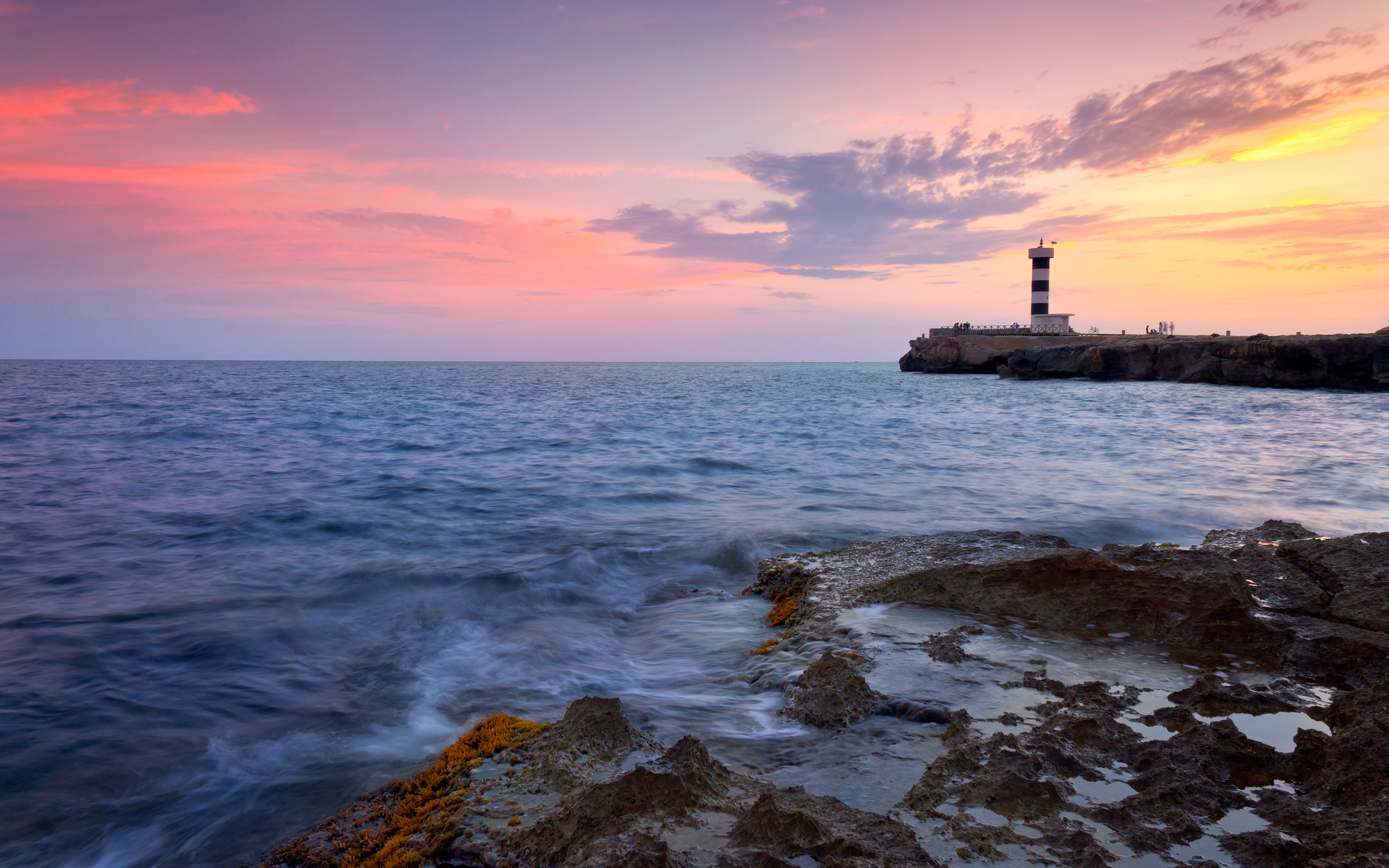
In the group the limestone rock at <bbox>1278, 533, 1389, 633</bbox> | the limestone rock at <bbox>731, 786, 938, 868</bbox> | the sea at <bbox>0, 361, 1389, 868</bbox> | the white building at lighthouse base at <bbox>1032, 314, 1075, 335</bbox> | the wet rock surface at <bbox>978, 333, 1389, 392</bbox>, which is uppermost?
the white building at lighthouse base at <bbox>1032, 314, 1075, 335</bbox>

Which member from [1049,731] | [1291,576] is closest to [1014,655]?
[1049,731]

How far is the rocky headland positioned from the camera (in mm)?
2658

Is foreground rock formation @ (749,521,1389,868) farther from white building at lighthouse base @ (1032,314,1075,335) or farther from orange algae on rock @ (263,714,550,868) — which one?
white building at lighthouse base @ (1032,314,1075,335)

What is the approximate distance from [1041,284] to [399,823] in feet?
219

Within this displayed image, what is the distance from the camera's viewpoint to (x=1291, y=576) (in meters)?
5.44

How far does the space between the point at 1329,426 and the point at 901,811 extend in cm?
2647

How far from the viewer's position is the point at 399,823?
322cm

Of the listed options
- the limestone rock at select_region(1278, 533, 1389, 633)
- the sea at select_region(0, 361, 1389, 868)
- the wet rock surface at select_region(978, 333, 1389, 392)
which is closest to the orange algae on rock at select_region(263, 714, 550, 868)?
the sea at select_region(0, 361, 1389, 868)

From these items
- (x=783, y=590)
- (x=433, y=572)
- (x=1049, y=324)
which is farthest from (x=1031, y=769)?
(x=1049, y=324)

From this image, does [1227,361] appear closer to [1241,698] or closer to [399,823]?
[1241,698]

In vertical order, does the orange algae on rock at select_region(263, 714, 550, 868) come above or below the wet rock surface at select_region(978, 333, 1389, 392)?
below

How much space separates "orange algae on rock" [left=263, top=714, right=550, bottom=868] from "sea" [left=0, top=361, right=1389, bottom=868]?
1.80 feet

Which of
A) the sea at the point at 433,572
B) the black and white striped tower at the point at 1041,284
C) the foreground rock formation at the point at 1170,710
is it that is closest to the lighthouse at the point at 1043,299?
the black and white striped tower at the point at 1041,284

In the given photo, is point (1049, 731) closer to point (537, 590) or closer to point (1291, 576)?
point (1291, 576)
